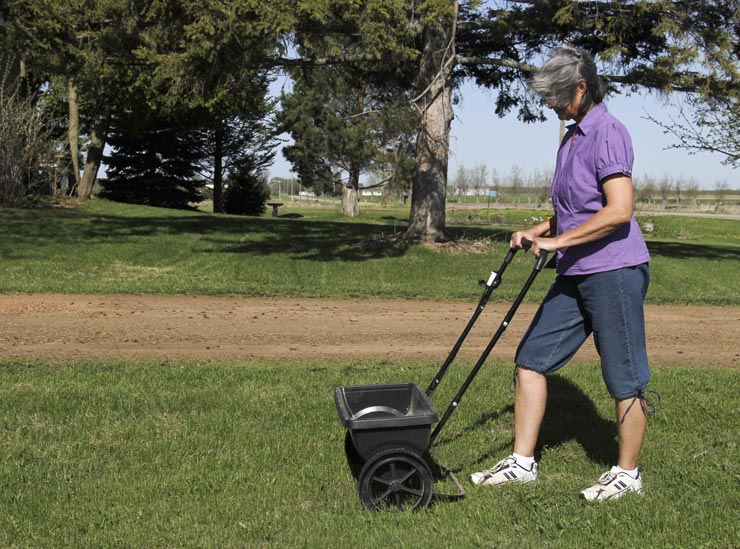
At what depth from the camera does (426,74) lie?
14703mm

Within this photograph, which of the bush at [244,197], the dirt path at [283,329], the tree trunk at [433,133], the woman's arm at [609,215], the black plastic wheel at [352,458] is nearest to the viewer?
the woman's arm at [609,215]

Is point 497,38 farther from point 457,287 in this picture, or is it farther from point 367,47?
point 457,287

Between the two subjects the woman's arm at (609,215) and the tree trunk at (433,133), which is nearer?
the woman's arm at (609,215)

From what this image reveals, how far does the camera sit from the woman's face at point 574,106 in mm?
3791

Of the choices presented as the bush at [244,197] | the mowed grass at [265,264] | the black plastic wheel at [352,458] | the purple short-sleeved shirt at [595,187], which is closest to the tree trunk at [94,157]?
the bush at [244,197]

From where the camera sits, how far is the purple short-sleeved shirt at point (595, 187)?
3693 mm

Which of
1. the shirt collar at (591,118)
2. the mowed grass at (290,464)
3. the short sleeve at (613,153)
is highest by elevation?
the shirt collar at (591,118)

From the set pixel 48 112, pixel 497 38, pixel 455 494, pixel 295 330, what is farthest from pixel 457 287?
pixel 48 112

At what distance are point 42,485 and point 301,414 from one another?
170cm

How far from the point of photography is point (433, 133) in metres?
14.6

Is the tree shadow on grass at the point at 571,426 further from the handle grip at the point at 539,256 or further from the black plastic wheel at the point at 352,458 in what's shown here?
the handle grip at the point at 539,256

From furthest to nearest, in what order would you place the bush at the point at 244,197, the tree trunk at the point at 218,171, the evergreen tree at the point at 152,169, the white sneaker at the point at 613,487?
the tree trunk at the point at 218,171 < the bush at the point at 244,197 < the evergreen tree at the point at 152,169 < the white sneaker at the point at 613,487

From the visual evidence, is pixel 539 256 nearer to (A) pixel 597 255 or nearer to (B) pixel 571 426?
(A) pixel 597 255

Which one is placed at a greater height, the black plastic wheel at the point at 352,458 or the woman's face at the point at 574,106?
the woman's face at the point at 574,106
